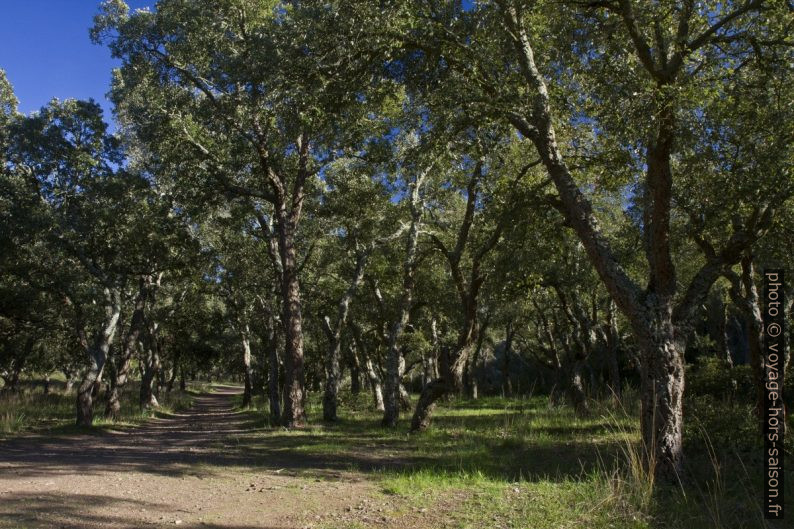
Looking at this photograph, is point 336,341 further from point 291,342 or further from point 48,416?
point 48,416

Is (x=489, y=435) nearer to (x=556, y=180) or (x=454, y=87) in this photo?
(x=556, y=180)

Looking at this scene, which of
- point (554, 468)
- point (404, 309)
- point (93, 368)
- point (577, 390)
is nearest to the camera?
point (554, 468)

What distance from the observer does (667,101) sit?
7727 millimetres

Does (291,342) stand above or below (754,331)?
below

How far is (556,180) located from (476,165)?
5005mm

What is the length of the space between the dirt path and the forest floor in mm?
23

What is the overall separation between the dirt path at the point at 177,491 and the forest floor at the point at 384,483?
0.02 meters

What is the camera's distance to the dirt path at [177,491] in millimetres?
5902

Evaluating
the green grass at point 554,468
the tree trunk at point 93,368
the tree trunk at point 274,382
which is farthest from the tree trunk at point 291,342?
the tree trunk at point 93,368

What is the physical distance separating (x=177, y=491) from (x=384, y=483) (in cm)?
283

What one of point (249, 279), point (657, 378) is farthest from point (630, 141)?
point (249, 279)

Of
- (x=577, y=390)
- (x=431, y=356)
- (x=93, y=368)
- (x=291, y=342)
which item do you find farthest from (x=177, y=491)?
(x=431, y=356)

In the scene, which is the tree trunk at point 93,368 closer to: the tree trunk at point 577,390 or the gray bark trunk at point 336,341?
the gray bark trunk at point 336,341

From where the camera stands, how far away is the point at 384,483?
7840mm
